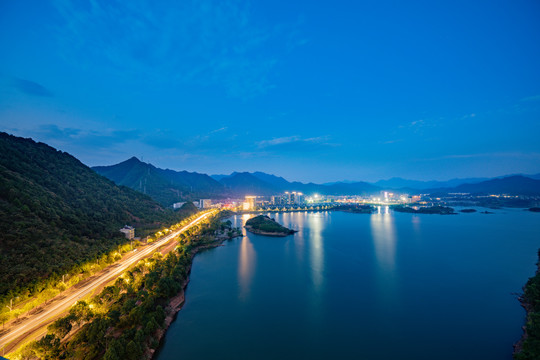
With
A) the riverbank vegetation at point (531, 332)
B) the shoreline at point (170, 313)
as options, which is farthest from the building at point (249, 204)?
the riverbank vegetation at point (531, 332)

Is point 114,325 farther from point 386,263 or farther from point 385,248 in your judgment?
point 385,248

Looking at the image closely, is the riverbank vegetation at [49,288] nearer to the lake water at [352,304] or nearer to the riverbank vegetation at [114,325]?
the riverbank vegetation at [114,325]

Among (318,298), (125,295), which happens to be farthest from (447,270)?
(125,295)

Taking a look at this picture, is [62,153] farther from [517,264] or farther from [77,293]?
[517,264]

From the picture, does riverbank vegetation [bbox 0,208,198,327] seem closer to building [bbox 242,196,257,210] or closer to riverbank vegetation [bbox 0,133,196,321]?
riverbank vegetation [bbox 0,133,196,321]

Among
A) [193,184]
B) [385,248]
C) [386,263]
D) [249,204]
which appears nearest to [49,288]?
[386,263]

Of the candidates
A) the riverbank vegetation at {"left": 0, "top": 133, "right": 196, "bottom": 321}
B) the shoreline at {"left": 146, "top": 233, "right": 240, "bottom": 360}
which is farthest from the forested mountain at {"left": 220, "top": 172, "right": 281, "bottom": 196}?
the shoreline at {"left": 146, "top": 233, "right": 240, "bottom": 360}
